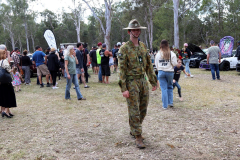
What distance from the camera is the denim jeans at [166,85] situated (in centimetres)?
612

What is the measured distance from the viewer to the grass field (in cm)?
372

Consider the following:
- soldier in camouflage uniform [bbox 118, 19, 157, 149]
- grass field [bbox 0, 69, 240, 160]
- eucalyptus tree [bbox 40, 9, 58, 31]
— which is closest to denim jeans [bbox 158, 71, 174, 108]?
grass field [bbox 0, 69, 240, 160]

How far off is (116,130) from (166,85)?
7.28 ft

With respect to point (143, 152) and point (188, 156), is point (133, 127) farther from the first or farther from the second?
point (188, 156)

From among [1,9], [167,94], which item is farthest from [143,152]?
[1,9]

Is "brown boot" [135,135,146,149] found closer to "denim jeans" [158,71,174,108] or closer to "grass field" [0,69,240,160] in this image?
"grass field" [0,69,240,160]

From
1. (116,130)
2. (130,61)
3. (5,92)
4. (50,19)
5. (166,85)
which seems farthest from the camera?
(50,19)

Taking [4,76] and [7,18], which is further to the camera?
[7,18]

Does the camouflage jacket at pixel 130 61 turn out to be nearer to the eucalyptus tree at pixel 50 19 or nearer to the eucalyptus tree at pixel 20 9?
the eucalyptus tree at pixel 20 9

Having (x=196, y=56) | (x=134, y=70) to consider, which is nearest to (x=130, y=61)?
(x=134, y=70)

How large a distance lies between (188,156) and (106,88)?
22.5 ft

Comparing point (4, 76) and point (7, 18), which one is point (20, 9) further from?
point (4, 76)

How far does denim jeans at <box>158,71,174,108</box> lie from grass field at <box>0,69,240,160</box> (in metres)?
0.30

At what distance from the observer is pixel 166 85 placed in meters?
6.22
